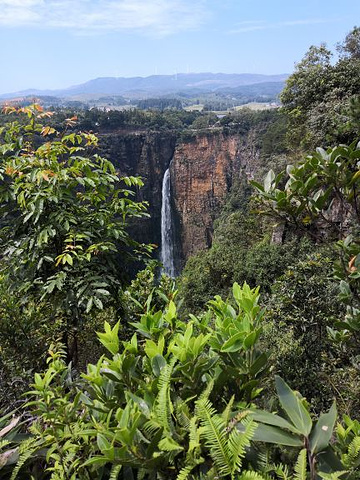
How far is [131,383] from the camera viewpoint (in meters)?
1.10

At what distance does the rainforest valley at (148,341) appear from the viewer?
861mm

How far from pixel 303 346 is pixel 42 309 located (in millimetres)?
2870

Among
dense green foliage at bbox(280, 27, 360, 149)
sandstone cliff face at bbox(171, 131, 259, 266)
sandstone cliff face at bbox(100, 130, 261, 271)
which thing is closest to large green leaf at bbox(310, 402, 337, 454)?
dense green foliage at bbox(280, 27, 360, 149)

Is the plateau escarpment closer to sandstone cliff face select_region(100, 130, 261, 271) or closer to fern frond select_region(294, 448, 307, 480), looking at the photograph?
sandstone cliff face select_region(100, 130, 261, 271)

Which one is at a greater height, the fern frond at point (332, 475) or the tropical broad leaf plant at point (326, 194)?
the tropical broad leaf plant at point (326, 194)

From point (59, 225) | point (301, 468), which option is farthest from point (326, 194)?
point (59, 225)

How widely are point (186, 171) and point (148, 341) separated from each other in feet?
128

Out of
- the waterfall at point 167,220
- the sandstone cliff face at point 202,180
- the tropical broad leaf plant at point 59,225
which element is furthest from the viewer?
the waterfall at point 167,220

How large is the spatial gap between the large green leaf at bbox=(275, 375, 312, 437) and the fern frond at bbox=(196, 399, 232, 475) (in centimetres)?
18

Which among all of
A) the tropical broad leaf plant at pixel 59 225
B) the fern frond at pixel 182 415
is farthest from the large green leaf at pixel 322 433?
the tropical broad leaf plant at pixel 59 225

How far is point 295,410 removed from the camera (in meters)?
0.88

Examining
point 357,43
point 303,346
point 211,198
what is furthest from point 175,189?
point 303,346

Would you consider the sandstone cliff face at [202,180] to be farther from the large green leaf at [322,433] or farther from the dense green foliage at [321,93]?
the large green leaf at [322,433]

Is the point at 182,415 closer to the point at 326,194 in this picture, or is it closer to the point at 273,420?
the point at 273,420
